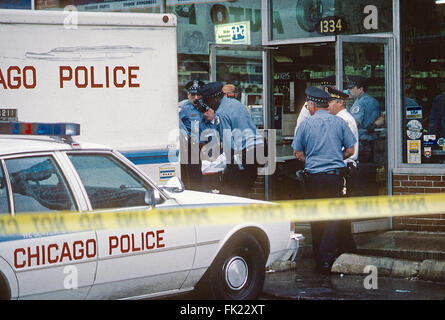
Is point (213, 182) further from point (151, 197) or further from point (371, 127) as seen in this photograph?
point (151, 197)

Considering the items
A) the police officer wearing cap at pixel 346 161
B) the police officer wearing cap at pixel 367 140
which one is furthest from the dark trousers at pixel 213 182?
the police officer wearing cap at pixel 367 140

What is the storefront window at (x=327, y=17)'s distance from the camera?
12.0m

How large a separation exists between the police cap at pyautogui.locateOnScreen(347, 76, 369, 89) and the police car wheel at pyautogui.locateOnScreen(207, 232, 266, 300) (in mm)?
4668

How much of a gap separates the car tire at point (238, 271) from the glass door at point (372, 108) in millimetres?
4355

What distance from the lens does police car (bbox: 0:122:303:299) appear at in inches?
241

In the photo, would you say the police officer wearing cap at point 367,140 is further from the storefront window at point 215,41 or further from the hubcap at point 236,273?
the hubcap at point 236,273

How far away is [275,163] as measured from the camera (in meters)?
13.2

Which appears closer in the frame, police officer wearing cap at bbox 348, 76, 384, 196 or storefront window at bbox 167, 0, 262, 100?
police officer wearing cap at bbox 348, 76, 384, 196

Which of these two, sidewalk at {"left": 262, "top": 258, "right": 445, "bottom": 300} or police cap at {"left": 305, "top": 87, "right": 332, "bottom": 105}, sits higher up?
police cap at {"left": 305, "top": 87, "right": 332, "bottom": 105}

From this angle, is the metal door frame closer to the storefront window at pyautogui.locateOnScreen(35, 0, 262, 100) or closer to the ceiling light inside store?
the ceiling light inside store

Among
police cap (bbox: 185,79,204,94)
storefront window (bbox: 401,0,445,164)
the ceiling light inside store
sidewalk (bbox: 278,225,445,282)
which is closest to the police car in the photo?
sidewalk (bbox: 278,225,445,282)

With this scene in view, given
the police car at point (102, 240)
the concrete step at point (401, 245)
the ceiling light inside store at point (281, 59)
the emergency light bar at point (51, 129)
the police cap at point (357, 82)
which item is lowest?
the concrete step at point (401, 245)

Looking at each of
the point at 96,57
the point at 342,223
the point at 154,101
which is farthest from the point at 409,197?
the point at 96,57
